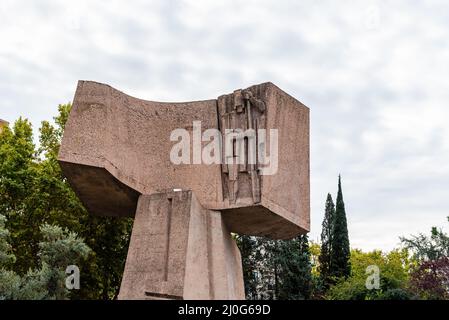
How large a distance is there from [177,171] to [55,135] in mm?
9954

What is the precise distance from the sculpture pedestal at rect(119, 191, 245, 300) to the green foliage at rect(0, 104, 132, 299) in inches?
296

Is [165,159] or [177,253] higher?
[165,159]

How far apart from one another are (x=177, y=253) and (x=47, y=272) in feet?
17.7

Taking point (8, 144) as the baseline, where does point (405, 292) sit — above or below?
below

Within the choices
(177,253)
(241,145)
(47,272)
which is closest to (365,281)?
(47,272)

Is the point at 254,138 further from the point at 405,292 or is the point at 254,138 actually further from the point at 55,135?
the point at 405,292

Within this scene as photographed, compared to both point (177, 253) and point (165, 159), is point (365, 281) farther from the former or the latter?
point (177, 253)

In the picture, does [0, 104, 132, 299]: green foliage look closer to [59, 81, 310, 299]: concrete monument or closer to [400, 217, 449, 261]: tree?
[59, 81, 310, 299]: concrete monument

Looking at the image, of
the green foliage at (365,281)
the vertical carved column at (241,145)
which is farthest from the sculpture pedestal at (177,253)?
the green foliage at (365,281)

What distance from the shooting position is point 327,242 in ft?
108
